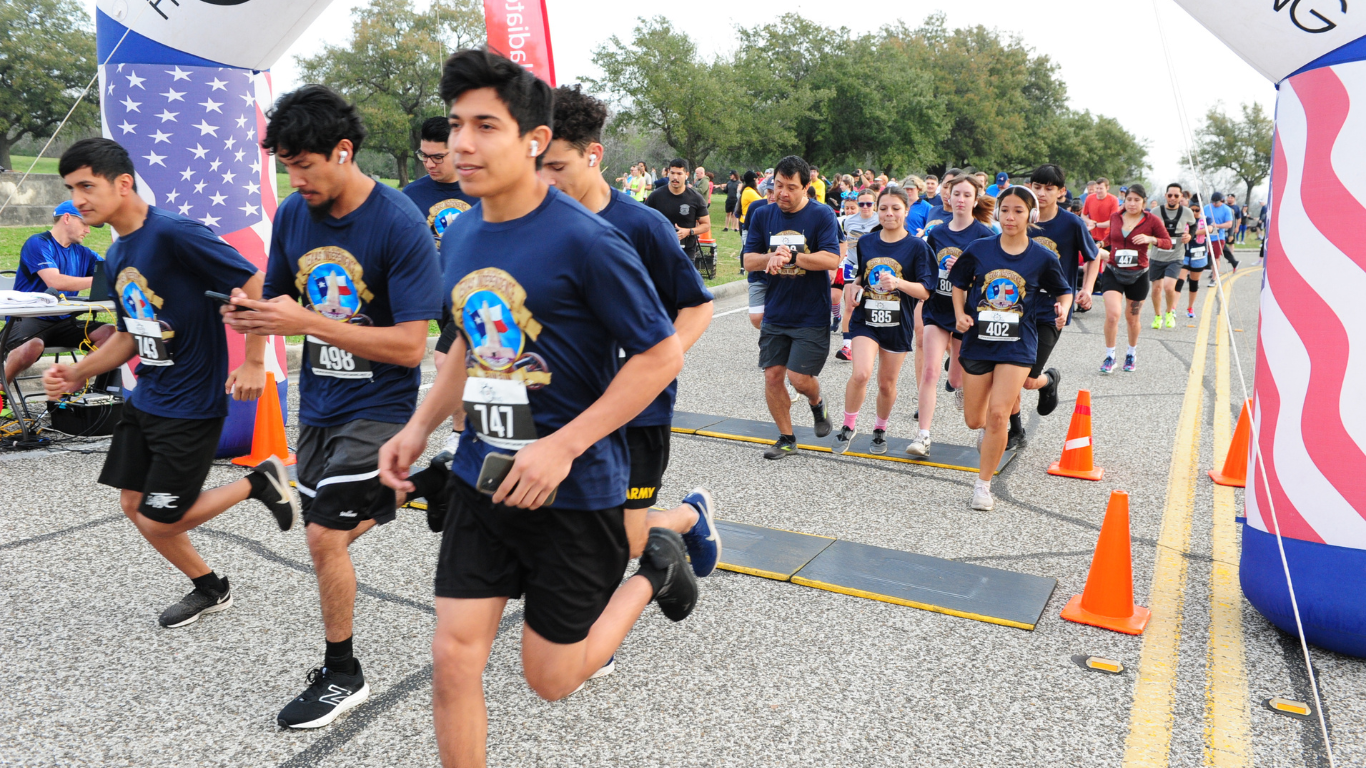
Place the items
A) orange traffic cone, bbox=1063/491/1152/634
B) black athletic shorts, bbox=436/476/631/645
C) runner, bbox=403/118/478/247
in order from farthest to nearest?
runner, bbox=403/118/478/247 < orange traffic cone, bbox=1063/491/1152/634 < black athletic shorts, bbox=436/476/631/645

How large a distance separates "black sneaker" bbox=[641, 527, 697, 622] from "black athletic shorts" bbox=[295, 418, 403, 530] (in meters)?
0.93

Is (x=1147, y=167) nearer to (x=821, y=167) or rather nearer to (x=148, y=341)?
(x=821, y=167)

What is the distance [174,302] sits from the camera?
12.0 feet

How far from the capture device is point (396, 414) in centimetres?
334

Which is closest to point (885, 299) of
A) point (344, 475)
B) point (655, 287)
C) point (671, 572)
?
point (655, 287)

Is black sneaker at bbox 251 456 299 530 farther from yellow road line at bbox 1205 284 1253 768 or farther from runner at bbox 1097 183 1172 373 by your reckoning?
runner at bbox 1097 183 1172 373

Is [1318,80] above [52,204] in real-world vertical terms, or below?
above

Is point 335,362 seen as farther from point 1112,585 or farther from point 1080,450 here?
point 1080,450

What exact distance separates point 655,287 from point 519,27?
21.9 feet

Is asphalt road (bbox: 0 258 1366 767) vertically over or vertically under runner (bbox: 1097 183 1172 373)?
under

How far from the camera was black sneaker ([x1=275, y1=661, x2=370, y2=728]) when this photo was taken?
3045 mm

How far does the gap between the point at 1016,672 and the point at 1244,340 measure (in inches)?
496

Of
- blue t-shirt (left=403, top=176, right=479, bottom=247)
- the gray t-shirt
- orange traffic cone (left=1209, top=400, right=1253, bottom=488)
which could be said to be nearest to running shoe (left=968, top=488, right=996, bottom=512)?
orange traffic cone (left=1209, top=400, right=1253, bottom=488)

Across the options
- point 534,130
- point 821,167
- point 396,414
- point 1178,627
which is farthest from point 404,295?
point 821,167
